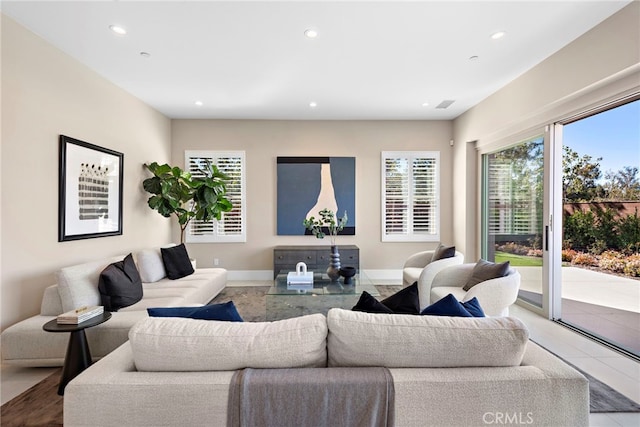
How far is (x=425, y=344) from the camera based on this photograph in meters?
1.31

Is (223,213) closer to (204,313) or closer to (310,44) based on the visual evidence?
(310,44)

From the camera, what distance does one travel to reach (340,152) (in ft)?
19.3

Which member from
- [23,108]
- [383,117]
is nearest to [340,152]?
[383,117]

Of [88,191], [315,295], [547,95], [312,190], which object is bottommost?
[315,295]

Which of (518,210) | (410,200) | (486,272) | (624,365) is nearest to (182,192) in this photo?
(410,200)

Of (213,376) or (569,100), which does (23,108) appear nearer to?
(213,376)

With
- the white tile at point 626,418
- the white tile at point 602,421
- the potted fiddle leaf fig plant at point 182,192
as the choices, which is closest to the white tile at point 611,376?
the white tile at point 626,418

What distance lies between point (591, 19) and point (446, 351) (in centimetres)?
329

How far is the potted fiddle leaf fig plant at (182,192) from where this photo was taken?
4.80 m

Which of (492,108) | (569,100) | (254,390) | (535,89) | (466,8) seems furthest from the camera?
(492,108)

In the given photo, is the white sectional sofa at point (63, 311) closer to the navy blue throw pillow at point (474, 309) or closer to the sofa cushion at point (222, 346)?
the sofa cushion at point (222, 346)

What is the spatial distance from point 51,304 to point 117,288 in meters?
0.52

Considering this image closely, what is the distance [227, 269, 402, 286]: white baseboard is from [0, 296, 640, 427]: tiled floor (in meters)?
2.67

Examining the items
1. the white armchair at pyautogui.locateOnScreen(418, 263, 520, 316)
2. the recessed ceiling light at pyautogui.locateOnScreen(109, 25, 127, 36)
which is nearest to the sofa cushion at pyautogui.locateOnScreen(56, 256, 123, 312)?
the recessed ceiling light at pyautogui.locateOnScreen(109, 25, 127, 36)
